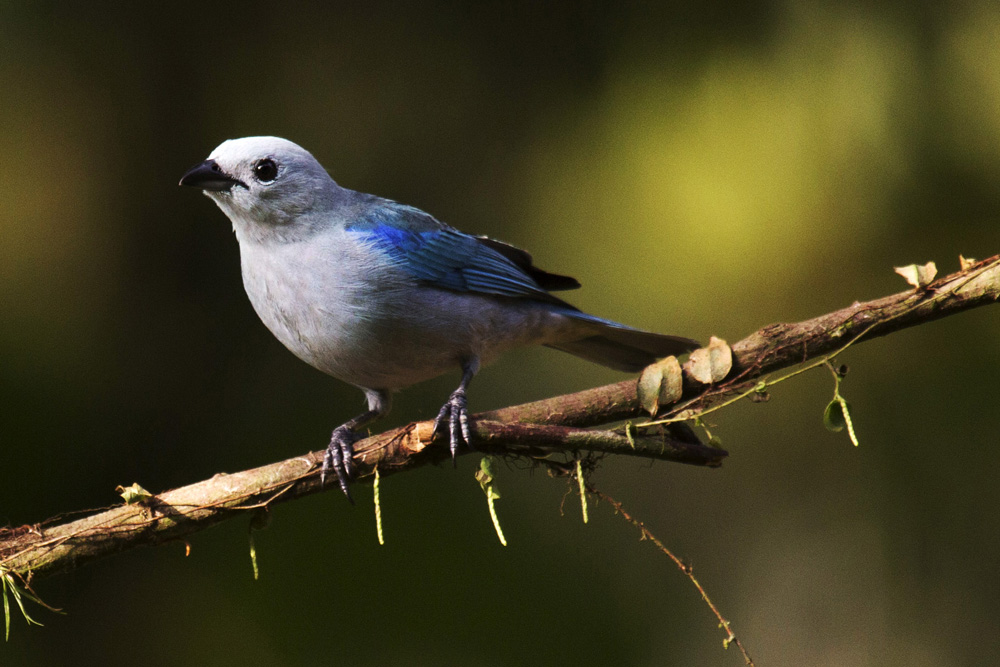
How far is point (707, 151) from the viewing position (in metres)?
3.69

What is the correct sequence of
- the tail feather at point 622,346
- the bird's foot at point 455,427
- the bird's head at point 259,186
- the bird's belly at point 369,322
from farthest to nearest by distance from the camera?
the tail feather at point 622,346 → the bird's head at point 259,186 → the bird's belly at point 369,322 → the bird's foot at point 455,427

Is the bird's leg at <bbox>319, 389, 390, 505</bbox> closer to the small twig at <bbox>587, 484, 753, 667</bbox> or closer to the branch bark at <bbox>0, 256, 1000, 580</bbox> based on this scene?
the branch bark at <bbox>0, 256, 1000, 580</bbox>

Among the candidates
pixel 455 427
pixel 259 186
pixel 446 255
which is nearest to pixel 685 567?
pixel 455 427

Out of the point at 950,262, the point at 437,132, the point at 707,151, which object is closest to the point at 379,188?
the point at 437,132

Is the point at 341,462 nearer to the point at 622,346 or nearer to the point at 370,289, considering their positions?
the point at 370,289

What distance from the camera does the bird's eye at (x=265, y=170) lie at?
268cm

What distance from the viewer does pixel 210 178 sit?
263 centimetres

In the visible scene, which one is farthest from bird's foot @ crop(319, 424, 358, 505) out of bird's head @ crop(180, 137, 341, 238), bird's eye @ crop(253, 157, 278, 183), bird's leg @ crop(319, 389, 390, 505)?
bird's eye @ crop(253, 157, 278, 183)

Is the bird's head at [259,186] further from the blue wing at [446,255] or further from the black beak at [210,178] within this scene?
the blue wing at [446,255]

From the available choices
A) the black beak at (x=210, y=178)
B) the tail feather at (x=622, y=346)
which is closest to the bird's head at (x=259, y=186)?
the black beak at (x=210, y=178)

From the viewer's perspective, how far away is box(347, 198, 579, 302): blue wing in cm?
272

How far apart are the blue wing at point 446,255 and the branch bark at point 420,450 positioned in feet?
2.08

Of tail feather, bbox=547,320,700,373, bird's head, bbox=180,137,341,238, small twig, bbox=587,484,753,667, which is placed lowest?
small twig, bbox=587,484,753,667

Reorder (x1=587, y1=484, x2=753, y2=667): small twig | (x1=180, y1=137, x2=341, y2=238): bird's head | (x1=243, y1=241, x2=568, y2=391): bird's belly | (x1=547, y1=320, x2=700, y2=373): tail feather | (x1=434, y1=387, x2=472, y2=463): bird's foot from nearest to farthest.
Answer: (x1=587, y1=484, x2=753, y2=667): small twig < (x1=434, y1=387, x2=472, y2=463): bird's foot < (x1=243, y1=241, x2=568, y2=391): bird's belly < (x1=180, y1=137, x2=341, y2=238): bird's head < (x1=547, y1=320, x2=700, y2=373): tail feather
